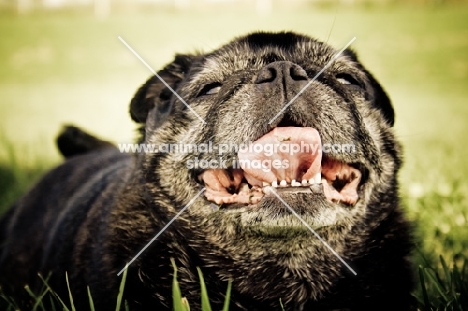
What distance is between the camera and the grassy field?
1205 cm

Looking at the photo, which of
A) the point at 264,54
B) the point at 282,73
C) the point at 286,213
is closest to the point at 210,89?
the point at 264,54

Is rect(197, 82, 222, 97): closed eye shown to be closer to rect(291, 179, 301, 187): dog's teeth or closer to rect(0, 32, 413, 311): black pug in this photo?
rect(0, 32, 413, 311): black pug

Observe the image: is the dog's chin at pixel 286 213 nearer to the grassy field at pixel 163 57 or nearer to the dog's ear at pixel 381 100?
the dog's ear at pixel 381 100

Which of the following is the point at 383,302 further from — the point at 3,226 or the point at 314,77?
the point at 3,226

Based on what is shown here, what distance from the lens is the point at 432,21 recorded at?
2020 cm

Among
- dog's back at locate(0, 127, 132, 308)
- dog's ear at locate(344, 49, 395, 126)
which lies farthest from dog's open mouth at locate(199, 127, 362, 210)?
dog's back at locate(0, 127, 132, 308)

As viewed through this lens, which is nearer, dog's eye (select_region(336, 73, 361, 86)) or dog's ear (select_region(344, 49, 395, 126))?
dog's eye (select_region(336, 73, 361, 86))

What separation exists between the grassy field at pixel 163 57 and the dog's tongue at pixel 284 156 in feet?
23.0

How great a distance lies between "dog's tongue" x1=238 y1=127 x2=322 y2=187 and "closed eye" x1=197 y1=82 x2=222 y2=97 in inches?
21.1

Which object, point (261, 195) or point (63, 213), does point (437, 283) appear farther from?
point (63, 213)

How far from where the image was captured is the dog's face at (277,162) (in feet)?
8.81

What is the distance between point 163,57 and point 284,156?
1492 centimetres

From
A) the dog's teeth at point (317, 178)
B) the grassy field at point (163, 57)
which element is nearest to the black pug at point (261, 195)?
the dog's teeth at point (317, 178)

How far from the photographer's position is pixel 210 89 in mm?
3160
